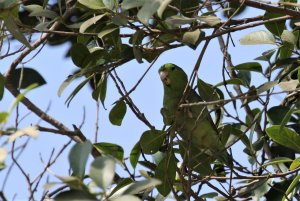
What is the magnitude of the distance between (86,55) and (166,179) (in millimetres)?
491

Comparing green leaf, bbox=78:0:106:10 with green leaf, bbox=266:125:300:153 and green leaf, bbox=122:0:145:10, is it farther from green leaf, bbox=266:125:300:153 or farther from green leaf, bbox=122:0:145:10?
green leaf, bbox=266:125:300:153

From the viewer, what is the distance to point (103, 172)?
128cm

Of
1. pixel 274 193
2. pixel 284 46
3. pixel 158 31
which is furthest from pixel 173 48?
pixel 274 193

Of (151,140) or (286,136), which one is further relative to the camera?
(286,136)

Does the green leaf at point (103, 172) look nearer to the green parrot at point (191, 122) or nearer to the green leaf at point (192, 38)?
the green leaf at point (192, 38)

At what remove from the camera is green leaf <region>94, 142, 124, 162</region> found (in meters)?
2.22

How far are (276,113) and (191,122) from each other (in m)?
0.33

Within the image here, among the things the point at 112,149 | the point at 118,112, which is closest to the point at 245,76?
the point at 118,112

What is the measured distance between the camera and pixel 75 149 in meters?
1.44

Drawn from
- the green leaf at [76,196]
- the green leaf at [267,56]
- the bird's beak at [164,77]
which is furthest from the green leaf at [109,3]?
the bird's beak at [164,77]

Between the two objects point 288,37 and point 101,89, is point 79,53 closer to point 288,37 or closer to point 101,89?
point 101,89

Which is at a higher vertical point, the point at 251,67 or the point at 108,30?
the point at 108,30

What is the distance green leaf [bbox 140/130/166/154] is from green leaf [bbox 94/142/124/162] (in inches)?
3.0

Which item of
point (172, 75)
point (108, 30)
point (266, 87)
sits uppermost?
point (108, 30)
